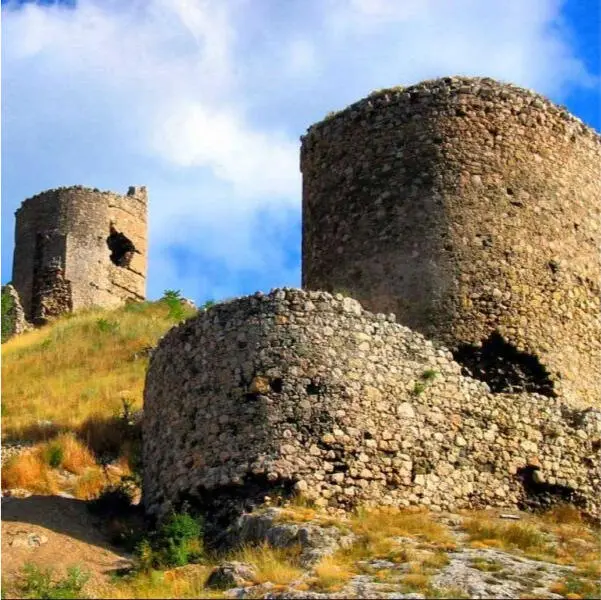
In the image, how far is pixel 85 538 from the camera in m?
15.2

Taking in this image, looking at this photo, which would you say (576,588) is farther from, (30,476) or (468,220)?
(30,476)

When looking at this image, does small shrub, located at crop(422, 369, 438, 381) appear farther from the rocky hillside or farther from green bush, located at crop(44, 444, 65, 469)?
green bush, located at crop(44, 444, 65, 469)

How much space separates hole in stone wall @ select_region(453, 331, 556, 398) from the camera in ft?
58.3

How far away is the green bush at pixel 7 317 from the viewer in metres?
32.4

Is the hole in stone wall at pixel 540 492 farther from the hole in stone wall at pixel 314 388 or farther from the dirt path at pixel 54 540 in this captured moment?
the dirt path at pixel 54 540

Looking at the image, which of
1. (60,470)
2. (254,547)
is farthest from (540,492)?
(60,470)

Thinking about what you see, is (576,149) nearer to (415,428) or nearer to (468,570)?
(415,428)

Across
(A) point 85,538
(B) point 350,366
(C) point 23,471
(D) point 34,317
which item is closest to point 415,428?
(B) point 350,366

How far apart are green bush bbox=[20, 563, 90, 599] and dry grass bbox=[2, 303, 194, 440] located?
7.21 meters

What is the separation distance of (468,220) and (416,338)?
8.32ft

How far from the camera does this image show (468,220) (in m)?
18.4

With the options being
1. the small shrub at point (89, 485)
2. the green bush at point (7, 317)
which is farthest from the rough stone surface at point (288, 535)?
the green bush at point (7, 317)

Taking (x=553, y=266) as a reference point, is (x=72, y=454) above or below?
below

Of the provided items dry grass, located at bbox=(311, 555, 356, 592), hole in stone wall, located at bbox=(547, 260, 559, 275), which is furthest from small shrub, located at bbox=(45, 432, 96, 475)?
hole in stone wall, located at bbox=(547, 260, 559, 275)
